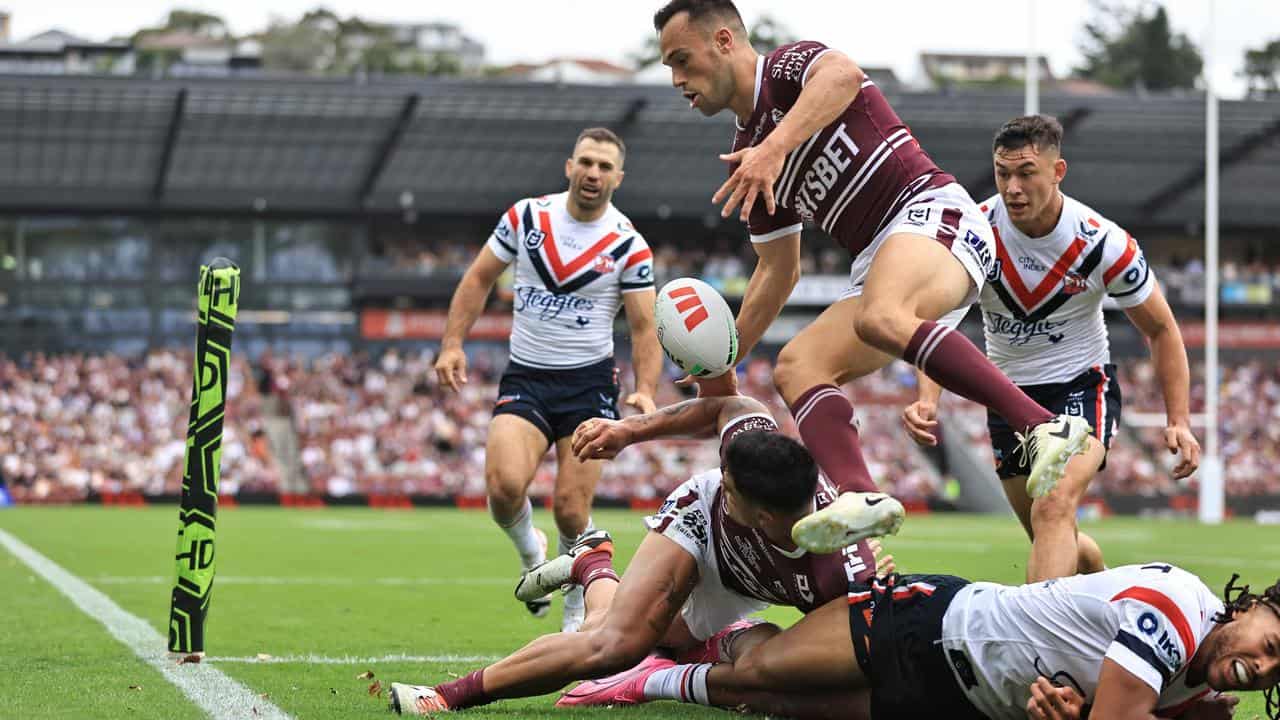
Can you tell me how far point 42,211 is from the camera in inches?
1619

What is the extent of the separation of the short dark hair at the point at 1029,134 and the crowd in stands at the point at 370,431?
27.2 metres

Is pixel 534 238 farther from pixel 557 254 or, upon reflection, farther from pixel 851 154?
pixel 851 154

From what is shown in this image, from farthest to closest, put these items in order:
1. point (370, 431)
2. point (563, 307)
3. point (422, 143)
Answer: point (422, 143), point (370, 431), point (563, 307)

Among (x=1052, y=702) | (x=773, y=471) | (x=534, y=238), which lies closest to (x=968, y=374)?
(x=773, y=471)

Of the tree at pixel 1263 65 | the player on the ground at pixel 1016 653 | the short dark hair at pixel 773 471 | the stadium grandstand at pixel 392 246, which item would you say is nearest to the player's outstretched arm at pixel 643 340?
the player on the ground at pixel 1016 653

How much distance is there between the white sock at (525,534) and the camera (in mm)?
9453

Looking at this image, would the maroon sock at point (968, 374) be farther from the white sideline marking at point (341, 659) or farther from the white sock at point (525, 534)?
the white sock at point (525, 534)

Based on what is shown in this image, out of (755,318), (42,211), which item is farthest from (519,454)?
(42,211)

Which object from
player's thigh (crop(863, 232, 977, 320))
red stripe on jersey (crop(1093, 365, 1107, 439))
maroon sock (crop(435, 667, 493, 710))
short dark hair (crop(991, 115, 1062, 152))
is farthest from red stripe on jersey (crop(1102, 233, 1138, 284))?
maroon sock (crop(435, 667, 493, 710))

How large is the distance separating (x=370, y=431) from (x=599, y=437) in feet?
105

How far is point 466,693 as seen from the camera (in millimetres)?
5715

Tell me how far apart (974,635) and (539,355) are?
195 inches

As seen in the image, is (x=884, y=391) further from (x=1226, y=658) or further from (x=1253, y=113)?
(x=1226, y=658)

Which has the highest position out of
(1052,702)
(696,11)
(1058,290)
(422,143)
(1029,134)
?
(422,143)
